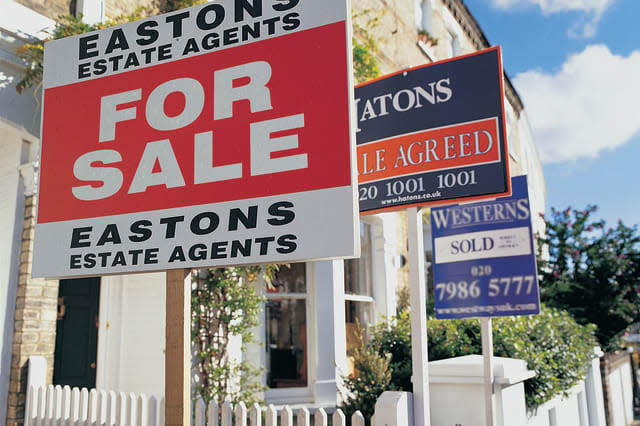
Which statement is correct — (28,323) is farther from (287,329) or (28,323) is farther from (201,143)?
(201,143)

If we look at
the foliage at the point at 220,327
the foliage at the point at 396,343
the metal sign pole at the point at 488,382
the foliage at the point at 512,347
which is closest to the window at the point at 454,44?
the foliage at the point at 512,347

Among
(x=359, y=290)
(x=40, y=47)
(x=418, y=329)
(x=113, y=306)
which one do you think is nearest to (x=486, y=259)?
(x=418, y=329)

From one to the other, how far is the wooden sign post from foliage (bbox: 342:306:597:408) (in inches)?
139

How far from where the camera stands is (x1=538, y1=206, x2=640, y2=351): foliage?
11.1 m

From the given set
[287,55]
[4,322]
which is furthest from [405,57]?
[287,55]

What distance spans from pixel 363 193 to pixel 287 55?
6.13ft

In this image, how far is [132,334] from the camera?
619 cm

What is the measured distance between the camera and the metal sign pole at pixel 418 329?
316 cm

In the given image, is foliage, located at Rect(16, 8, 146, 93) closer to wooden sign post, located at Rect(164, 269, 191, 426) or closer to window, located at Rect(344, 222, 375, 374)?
wooden sign post, located at Rect(164, 269, 191, 426)

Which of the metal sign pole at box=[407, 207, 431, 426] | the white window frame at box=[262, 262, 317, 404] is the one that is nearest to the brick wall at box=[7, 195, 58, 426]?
the white window frame at box=[262, 262, 317, 404]

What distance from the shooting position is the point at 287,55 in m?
2.15

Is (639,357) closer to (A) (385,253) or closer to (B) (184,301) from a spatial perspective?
(A) (385,253)

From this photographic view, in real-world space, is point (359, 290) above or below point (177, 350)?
above

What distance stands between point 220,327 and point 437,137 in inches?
132
